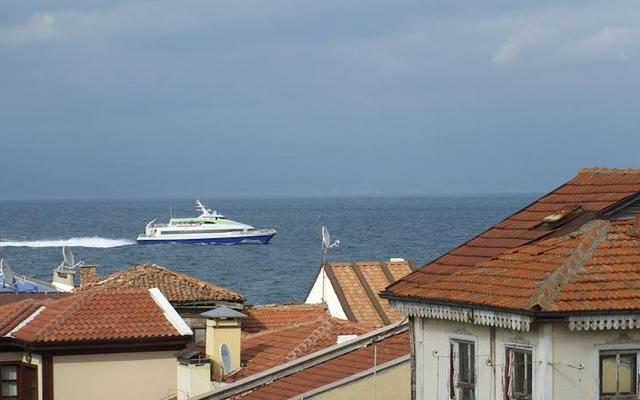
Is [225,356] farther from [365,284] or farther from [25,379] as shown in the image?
[365,284]

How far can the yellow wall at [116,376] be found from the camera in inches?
770

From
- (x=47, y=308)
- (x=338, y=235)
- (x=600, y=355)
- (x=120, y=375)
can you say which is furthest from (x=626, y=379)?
(x=338, y=235)

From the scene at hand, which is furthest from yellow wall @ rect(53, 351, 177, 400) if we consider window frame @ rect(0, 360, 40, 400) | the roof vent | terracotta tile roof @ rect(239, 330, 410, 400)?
the roof vent

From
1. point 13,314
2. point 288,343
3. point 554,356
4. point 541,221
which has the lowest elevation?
point 288,343

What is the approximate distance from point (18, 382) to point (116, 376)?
1323 mm

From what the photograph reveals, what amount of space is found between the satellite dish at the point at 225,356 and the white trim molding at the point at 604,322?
29.6ft

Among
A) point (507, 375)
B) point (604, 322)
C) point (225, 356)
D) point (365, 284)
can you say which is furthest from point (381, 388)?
point (365, 284)

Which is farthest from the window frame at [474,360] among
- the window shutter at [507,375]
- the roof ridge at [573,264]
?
the roof ridge at [573,264]

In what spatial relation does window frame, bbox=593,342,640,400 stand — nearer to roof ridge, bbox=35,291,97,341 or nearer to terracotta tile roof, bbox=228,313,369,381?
terracotta tile roof, bbox=228,313,369,381

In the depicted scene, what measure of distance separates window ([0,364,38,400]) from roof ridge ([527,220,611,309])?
9144mm

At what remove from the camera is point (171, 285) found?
32312 mm

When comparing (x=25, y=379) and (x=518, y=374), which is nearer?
(x=518, y=374)

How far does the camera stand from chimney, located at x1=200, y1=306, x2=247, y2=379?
66.7 ft

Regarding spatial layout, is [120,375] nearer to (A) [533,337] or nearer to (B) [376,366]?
(B) [376,366]
